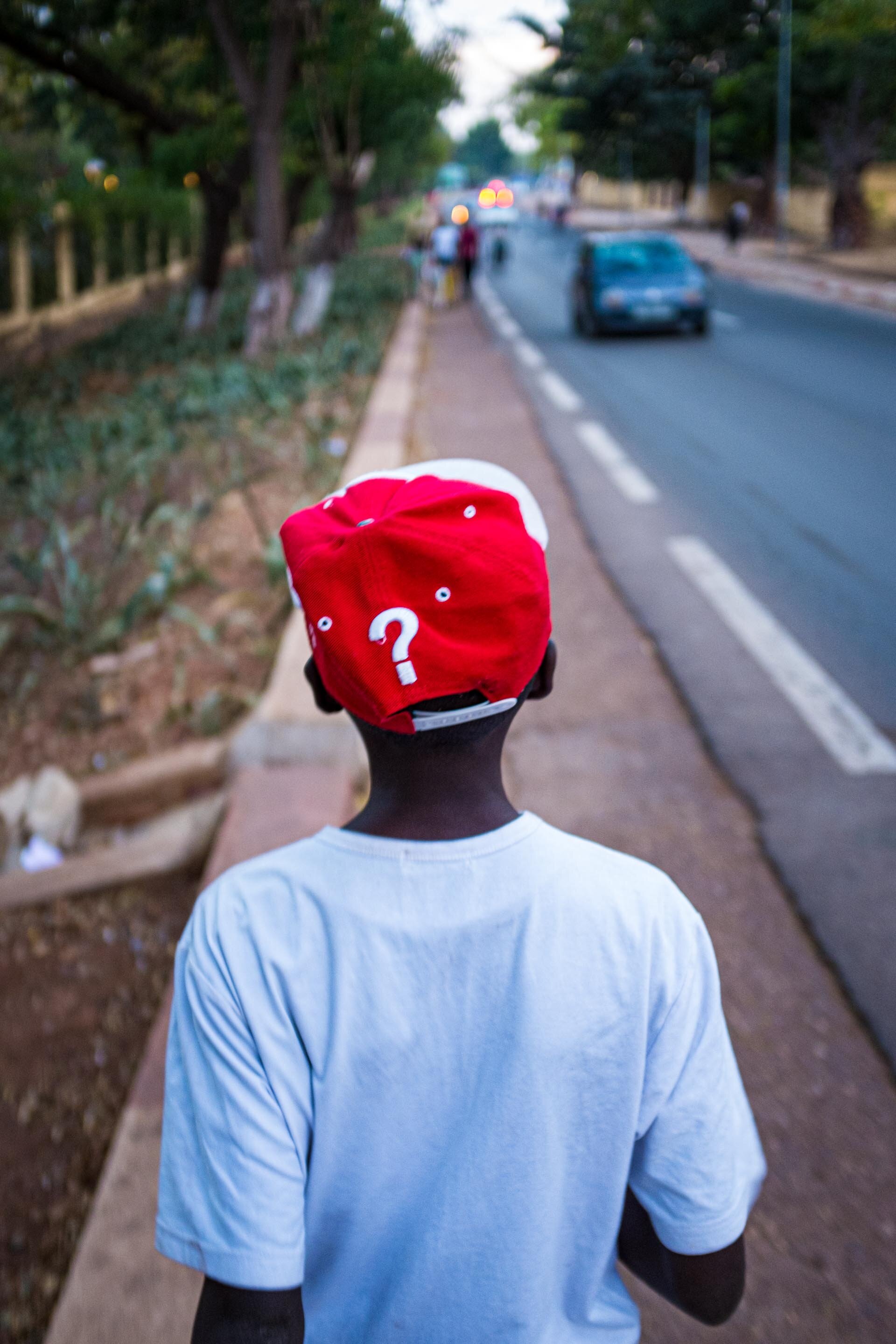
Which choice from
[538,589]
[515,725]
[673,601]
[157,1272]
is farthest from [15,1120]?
[673,601]

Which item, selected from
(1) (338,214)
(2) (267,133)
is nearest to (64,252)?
(1) (338,214)

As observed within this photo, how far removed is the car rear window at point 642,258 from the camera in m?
17.0

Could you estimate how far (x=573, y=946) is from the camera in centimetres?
109

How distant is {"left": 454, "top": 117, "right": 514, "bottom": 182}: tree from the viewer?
17538 cm

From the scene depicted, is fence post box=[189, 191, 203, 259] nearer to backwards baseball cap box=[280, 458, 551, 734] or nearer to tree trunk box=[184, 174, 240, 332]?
tree trunk box=[184, 174, 240, 332]

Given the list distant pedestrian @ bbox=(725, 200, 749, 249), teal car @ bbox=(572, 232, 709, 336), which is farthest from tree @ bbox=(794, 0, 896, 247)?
teal car @ bbox=(572, 232, 709, 336)

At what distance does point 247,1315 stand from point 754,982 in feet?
6.70

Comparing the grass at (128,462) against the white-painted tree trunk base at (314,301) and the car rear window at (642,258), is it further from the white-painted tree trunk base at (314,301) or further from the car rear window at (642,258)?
the car rear window at (642,258)

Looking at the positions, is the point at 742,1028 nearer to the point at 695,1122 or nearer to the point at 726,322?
the point at 695,1122

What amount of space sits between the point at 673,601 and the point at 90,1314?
14.5 feet

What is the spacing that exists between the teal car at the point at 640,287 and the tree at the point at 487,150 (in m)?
168

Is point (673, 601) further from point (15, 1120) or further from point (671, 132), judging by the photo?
point (671, 132)

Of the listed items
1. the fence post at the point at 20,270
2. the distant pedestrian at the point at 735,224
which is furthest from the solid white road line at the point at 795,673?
the distant pedestrian at the point at 735,224

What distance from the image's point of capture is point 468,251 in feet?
82.4
